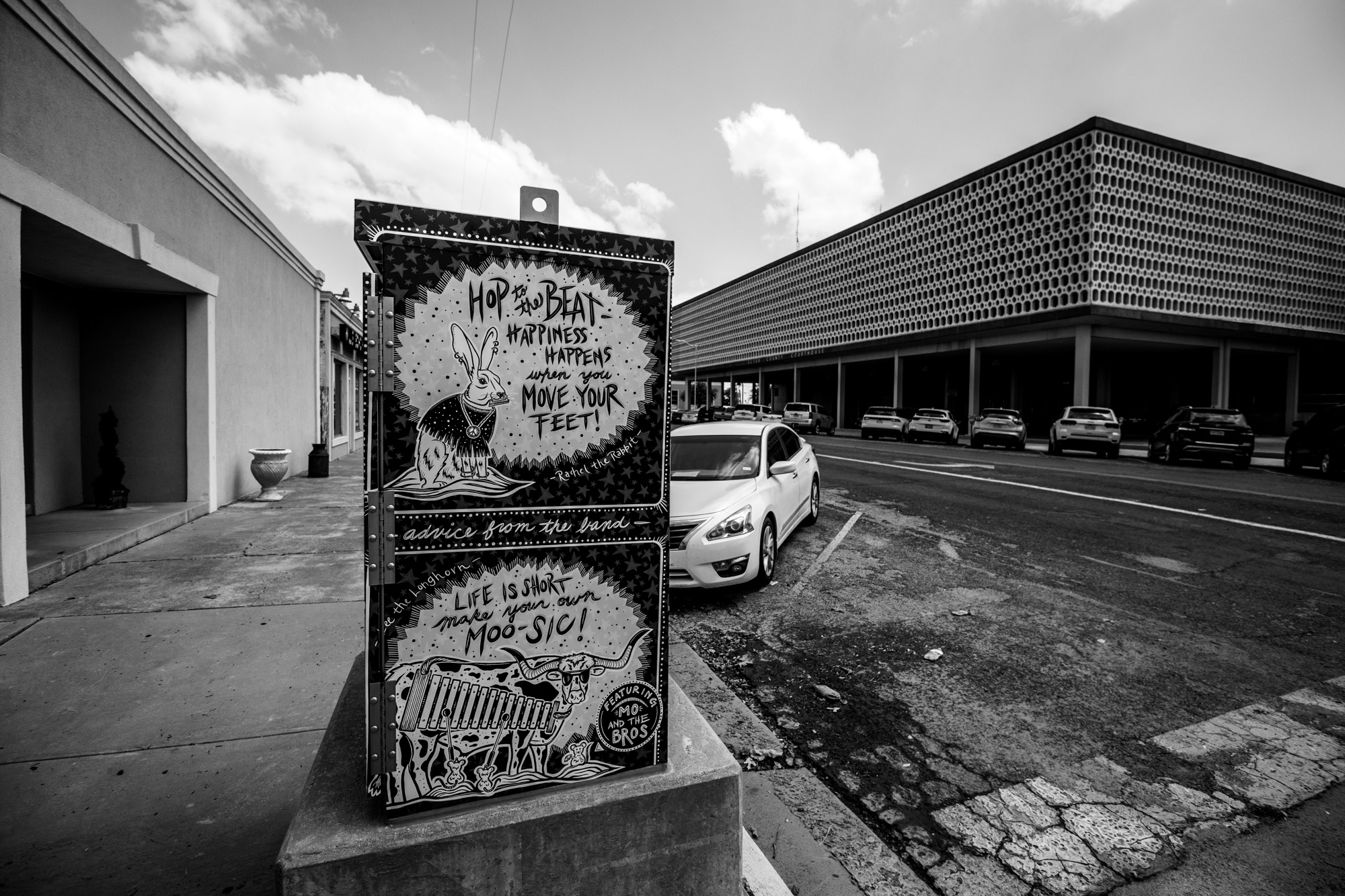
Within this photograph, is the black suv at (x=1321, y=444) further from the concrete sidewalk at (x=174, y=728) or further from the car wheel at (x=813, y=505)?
the concrete sidewalk at (x=174, y=728)

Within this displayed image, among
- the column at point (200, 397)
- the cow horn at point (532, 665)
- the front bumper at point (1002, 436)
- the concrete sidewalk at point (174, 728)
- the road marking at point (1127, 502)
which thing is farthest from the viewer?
the front bumper at point (1002, 436)

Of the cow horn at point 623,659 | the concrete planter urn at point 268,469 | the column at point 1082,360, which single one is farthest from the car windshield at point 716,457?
the column at point 1082,360

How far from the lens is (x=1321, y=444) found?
52.2ft

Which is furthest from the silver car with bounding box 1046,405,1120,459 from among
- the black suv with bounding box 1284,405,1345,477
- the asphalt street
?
the asphalt street

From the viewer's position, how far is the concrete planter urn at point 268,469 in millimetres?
10367

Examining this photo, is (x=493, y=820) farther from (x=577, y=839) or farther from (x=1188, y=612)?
(x=1188, y=612)

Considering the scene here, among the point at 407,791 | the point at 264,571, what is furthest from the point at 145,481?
the point at 407,791

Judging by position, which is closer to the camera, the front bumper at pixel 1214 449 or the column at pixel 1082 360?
the front bumper at pixel 1214 449

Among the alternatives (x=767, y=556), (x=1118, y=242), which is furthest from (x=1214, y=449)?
(x=767, y=556)

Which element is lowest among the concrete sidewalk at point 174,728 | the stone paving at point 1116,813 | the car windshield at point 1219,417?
the stone paving at point 1116,813

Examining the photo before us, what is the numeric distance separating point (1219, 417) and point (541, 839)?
2264cm

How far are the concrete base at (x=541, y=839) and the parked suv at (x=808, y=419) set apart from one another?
35448 mm

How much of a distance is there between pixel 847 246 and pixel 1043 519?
41.6 m

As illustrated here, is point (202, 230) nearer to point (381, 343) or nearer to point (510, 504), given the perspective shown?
point (381, 343)
